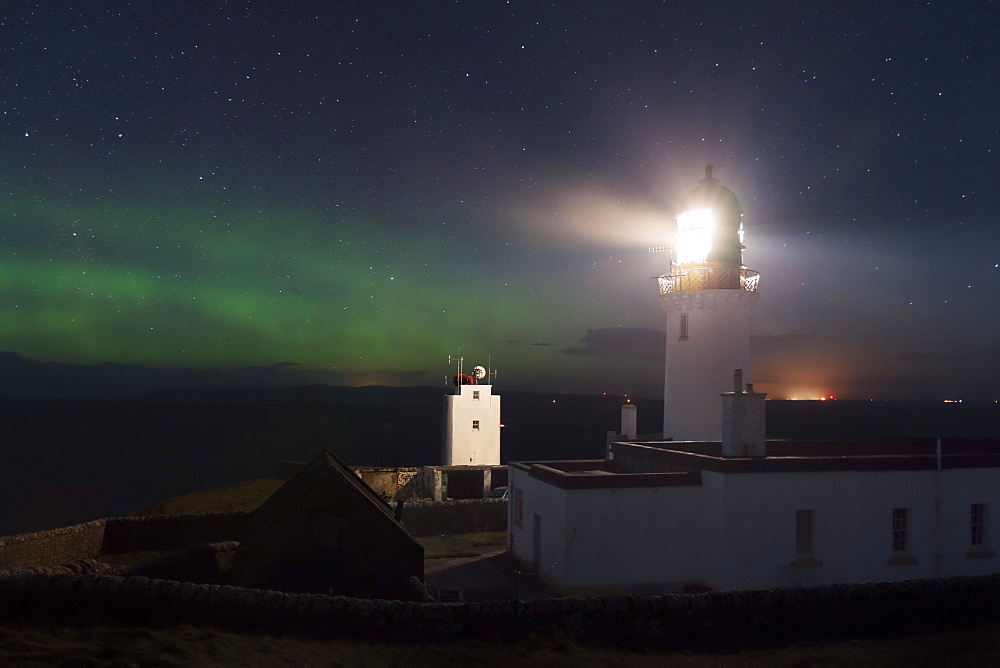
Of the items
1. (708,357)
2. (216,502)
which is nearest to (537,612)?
(708,357)

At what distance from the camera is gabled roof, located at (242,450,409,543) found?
17141 mm

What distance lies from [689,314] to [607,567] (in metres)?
15.1

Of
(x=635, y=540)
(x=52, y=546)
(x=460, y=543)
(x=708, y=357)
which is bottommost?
(x=460, y=543)

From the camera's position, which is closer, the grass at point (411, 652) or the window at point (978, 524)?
the grass at point (411, 652)

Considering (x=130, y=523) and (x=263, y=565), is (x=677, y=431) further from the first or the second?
(x=130, y=523)

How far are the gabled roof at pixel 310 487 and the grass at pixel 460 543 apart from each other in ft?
19.0

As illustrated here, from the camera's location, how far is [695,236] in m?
31.2

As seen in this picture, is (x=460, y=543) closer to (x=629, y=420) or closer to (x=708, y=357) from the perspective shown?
(x=629, y=420)

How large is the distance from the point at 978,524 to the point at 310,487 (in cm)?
2062

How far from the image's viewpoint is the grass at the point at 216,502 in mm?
35938

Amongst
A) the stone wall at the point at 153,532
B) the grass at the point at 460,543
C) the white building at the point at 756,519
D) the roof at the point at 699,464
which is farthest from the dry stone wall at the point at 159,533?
the white building at the point at 756,519

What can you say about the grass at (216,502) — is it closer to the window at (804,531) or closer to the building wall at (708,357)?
the building wall at (708,357)

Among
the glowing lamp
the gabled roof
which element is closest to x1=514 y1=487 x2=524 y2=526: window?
the gabled roof

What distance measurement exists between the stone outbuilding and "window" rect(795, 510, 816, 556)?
11035 millimetres
